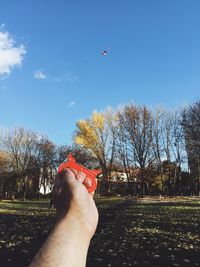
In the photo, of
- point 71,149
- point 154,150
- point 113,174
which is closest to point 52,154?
point 71,149

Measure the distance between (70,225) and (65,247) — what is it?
0.35 ft

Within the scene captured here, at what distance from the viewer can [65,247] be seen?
1.25 m

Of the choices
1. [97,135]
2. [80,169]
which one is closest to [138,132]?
→ [97,135]

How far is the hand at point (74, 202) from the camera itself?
138 centimetres

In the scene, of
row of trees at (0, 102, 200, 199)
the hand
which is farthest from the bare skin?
row of trees at (0, 102, 200, 199)

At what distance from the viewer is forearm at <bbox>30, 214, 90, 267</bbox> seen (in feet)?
3.97

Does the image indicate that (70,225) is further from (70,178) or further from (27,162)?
(27,162)

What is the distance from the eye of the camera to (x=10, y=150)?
253ft

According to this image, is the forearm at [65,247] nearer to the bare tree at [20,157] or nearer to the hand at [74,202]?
the hand at [74,202]

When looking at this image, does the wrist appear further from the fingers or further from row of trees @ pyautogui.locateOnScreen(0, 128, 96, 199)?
row of trees @ pyautogui.locateOnScreen(0, 128, 96, 199)

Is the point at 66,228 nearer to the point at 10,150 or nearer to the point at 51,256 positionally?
the point at 51,256

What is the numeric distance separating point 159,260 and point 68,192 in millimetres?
7959

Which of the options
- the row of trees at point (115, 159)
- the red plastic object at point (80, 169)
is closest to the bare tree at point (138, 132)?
the row of trees at point (115, 159)

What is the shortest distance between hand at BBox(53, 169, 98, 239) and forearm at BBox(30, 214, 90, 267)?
0.02m
